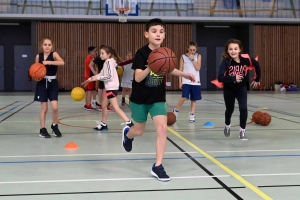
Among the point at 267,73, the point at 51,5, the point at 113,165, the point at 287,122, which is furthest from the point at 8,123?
the point at 267,73

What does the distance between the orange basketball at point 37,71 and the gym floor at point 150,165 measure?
3.19 ft

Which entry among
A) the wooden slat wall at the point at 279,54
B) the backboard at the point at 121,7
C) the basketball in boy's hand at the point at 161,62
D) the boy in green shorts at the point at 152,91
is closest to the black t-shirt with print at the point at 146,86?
the boy in green shorts at the point at 152,91

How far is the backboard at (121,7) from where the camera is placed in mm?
19812

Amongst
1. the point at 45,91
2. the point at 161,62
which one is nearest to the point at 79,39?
the point at 45,91

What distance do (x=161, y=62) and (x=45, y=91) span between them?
3.19 meters

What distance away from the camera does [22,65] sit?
24.3m

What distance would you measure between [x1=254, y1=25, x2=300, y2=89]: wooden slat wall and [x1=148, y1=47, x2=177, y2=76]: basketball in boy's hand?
21.2 m

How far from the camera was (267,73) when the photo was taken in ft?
80.7

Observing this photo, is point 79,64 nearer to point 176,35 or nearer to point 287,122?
point 176,35

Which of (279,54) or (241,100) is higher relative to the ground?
(279,54)

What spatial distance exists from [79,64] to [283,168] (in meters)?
19.7

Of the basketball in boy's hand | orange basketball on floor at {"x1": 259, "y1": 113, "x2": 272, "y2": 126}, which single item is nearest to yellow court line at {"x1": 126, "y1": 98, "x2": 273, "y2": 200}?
the basketball in boy's hand

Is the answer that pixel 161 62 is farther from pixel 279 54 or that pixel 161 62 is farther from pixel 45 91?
pixel 279 54

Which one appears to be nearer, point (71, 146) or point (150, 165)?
point (150, 165)
